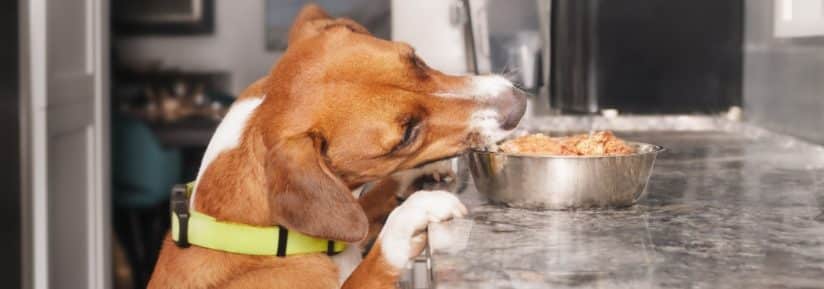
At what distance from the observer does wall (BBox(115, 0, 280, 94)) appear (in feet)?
22.4

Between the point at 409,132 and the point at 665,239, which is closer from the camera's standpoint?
the point at 665,239

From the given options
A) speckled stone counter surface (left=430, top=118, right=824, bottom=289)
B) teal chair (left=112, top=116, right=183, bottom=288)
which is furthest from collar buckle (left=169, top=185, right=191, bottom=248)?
teal chair (left=112, top=116, right=183, bottom=288)

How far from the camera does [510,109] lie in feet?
4.85

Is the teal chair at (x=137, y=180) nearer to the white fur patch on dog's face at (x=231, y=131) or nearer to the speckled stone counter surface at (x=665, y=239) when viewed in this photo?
the white fur patch on dog's face at (x=231, y=131)

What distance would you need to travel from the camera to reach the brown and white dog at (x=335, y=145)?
129 cm

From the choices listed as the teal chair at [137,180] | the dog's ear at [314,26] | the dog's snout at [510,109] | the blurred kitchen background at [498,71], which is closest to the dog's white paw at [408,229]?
the dog's snout at [510,109]

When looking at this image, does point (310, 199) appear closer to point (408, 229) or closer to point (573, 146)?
point (408, 229)

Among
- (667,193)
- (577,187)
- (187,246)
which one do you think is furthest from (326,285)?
(667,193)

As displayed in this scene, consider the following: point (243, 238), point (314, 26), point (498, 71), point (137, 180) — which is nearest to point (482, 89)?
point (314, 26)

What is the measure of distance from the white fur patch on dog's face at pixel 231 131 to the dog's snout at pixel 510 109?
349 mm

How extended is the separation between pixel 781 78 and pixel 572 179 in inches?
46.4

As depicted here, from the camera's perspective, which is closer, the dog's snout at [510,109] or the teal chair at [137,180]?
the dog's snout at [510,109]

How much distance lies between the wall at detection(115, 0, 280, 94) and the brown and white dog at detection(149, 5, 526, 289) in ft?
17.9

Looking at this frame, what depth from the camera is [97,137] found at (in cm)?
320
